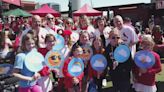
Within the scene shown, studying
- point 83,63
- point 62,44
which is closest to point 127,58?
point 83,63

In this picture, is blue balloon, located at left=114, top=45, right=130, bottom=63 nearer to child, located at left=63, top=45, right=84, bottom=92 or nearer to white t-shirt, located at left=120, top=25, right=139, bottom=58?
child, located at left=63, top=45, right=84, bottom=92

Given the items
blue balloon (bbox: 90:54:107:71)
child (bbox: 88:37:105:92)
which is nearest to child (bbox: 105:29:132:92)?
blue balloon (bbox: 90:54:107:71)

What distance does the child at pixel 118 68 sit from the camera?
6.71 metres

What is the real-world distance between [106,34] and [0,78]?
3.32 metres

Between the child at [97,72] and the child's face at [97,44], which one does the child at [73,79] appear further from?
the child's face at [97,44]

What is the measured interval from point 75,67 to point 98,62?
18.7 inches

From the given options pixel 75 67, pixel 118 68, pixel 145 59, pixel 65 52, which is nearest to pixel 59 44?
pixel 65 52

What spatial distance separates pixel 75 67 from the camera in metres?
6.66

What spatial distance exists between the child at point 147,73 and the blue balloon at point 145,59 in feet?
0.19

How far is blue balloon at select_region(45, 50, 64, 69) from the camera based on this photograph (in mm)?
6597

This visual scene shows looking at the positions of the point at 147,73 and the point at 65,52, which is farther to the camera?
the point at 65,52

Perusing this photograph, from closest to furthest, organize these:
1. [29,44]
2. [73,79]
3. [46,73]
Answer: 1. [29,44]
2. [46,73]
3. [73,79]

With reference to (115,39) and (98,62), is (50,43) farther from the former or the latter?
(115,39)

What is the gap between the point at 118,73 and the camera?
265 inches
